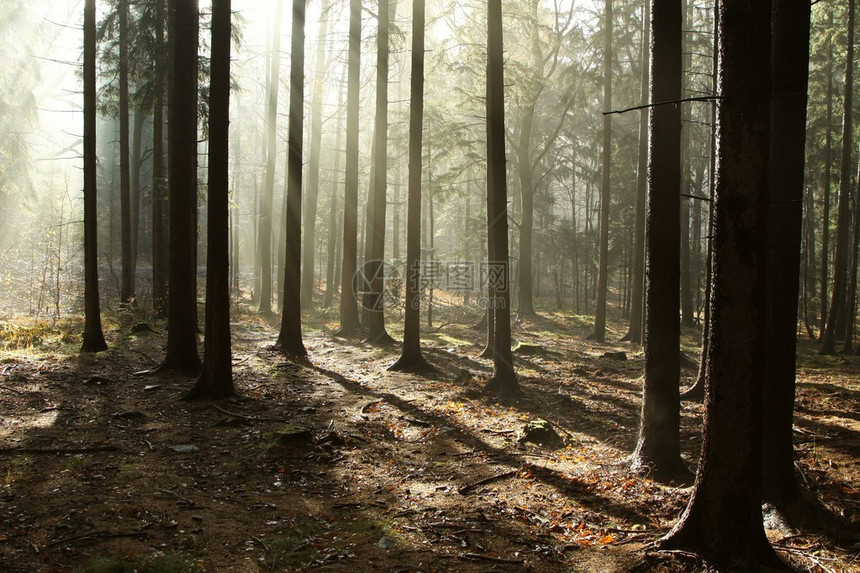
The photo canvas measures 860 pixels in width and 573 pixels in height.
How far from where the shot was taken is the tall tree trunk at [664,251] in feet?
20.0

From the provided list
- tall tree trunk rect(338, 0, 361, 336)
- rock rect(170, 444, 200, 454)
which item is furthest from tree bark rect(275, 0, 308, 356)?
rock rect(170, 444, 200, 454)

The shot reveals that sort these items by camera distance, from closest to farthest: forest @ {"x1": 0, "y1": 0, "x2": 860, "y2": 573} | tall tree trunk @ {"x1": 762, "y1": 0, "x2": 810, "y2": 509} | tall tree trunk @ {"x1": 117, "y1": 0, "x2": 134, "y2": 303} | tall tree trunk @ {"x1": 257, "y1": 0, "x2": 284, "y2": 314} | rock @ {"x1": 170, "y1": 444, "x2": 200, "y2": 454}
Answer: forest @ {"x1": 0, "y1": 0, "x2": 860, "y2": 573} < tall tree trunk @ {"x1": 762, "y1": 0, "x2": 810, "y2": 509} < rock @ {"x1": 170, "y1": 444, "x2": 200, "y2": 454} < tall tree trunk @ {"x1": 117, "y1": 0, "x2": 134, "y2": 303} < tall tree trunk @ {"x1": 257, "y1": 0, "x2": 284, "y2": 314}

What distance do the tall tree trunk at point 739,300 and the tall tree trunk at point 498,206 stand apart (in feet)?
20.2

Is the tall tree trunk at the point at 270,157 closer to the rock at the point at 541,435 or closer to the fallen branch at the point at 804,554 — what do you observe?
the rock at the point at 541,435

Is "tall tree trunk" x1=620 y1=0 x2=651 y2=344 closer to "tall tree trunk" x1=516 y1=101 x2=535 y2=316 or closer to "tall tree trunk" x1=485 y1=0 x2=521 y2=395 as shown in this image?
"tall tree trunk" x1=516 y1=101 x2=535 y2=316

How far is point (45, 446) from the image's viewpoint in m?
6.45

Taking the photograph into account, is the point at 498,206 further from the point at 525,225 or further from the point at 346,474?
the point at 525,225

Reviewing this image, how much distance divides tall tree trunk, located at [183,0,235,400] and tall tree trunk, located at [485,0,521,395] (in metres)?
4.64

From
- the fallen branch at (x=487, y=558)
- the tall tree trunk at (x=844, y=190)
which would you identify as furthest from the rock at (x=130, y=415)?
the tall tree trunk at (x=844, y=190)

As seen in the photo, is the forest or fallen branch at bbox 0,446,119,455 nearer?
the forest

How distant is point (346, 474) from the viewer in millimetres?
6328

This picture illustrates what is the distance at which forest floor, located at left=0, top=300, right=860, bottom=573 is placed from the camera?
438 centimetres

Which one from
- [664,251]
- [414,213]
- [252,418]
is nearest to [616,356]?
[414,213]

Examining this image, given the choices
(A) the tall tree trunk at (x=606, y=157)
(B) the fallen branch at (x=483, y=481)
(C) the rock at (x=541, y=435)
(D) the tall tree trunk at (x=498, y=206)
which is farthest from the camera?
(A) the tall tree trunk at (x=606, y=157)
